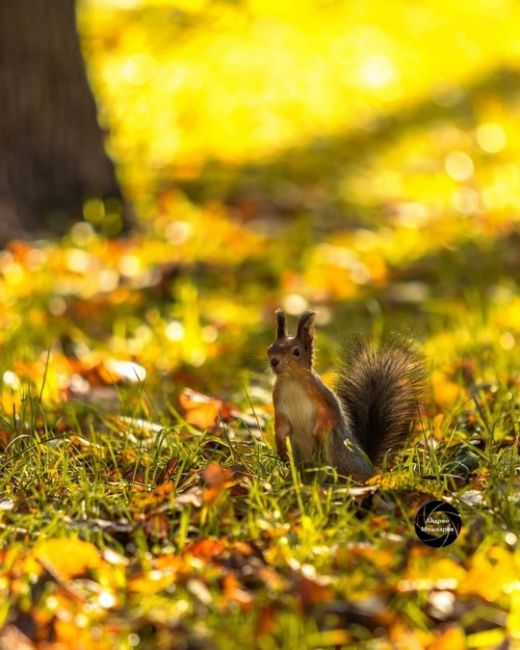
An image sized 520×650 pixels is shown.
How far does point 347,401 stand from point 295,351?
15.2 inches

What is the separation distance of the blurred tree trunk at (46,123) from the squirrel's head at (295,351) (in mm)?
3580

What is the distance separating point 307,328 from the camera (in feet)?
10.2

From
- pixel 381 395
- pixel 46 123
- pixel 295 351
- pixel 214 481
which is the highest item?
pixel 46 123

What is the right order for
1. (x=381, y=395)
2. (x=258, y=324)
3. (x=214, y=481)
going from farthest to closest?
(x=258, y=324), (x=381, y=395), (x=214, y=481)

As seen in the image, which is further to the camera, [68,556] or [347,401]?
[347,401]

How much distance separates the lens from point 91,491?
10.2 ft

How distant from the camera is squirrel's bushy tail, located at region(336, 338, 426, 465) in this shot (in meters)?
3.35

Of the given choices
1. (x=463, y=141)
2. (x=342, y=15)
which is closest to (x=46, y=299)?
(x=463, y=141)

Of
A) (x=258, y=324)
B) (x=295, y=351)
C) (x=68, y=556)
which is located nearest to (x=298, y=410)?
(x=295, y=351)

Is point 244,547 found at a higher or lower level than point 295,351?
lower

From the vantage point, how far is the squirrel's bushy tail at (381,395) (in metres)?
3.35

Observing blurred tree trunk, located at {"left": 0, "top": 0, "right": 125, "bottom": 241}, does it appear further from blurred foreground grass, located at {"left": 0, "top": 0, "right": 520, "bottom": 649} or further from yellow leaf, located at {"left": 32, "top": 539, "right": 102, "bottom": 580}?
yellow leaf, located at {"left": 32, "top": 539, "right": 102, "bottom": 580}

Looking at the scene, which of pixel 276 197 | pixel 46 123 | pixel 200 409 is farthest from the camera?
pixel 276 197

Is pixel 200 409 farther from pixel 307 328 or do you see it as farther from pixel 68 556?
pixel 68 556
